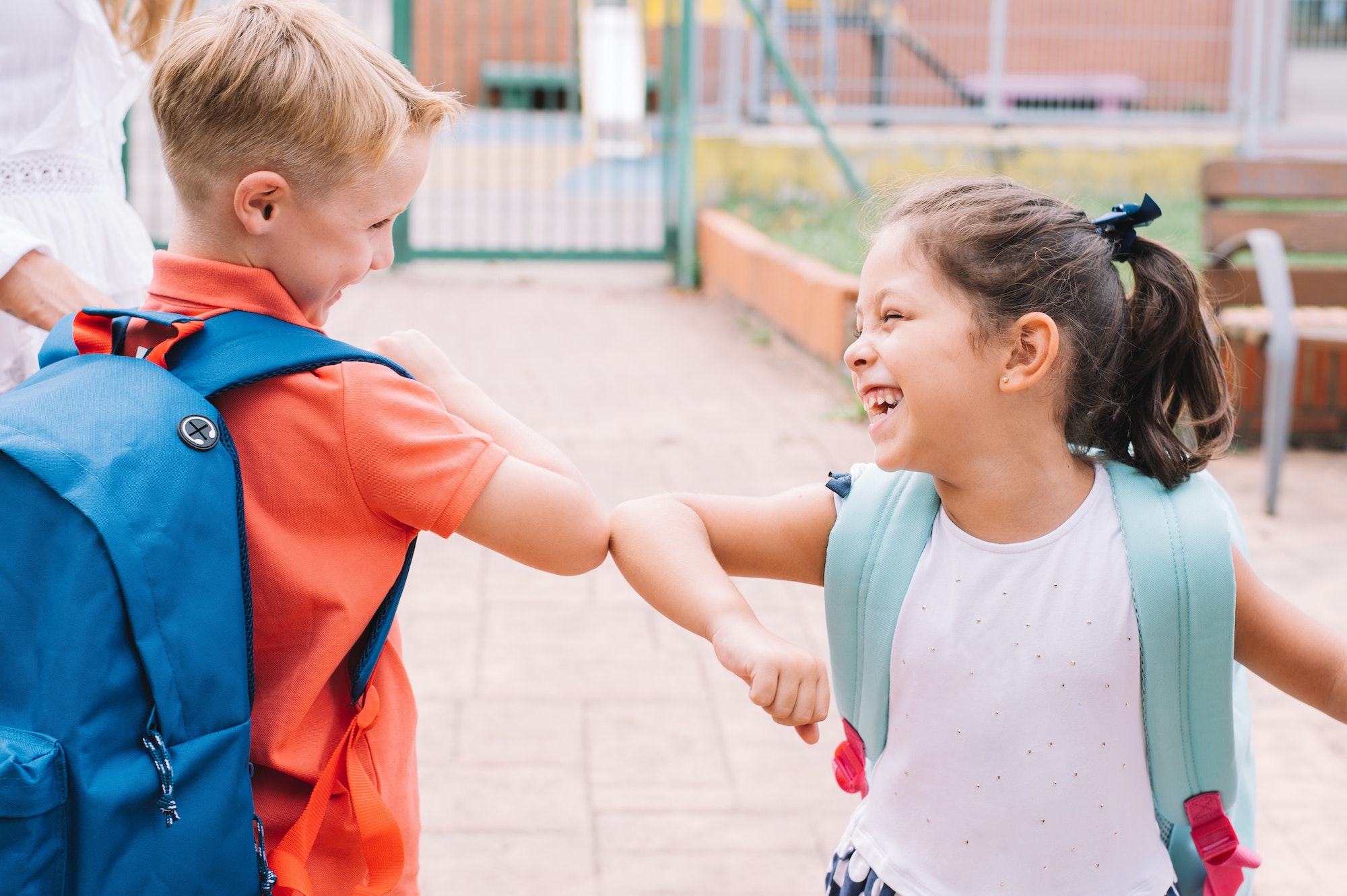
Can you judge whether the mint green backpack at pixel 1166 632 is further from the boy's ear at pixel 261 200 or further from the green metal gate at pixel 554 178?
the green metal gate at pixel 554 178

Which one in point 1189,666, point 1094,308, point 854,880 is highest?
point 1094,308

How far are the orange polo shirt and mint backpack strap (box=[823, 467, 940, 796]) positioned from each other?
42cm

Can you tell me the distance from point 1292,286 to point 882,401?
4.49m

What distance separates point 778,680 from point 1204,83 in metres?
10.3

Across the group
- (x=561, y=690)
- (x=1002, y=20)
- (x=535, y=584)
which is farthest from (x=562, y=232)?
(x=561, y=690)

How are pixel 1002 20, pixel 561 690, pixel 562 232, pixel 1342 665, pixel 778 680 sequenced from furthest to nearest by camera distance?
1. pixel 562 232
2. pixel 1002 20
3. pixel 561 690
4. pixel 1342 665
5. pixel 778 680

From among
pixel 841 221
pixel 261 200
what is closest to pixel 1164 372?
pixel 261 200

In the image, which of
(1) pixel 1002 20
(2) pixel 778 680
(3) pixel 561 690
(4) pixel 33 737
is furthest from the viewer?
(1) pixel 1002 20

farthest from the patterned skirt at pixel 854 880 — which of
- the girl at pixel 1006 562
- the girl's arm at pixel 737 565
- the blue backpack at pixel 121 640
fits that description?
the blue backpack at pixel 121 640

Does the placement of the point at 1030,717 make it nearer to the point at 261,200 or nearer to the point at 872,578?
A: the point at 872,578

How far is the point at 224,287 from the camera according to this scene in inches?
51.1

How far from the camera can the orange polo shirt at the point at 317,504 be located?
1249 millimetres

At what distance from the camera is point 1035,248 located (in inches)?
57.6

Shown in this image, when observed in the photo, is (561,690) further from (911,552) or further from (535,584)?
(911,552)
